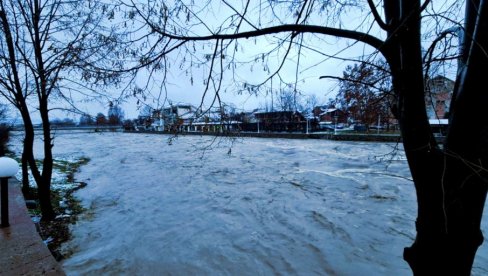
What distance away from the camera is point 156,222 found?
883 cm

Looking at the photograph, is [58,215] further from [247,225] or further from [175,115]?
[175,115]

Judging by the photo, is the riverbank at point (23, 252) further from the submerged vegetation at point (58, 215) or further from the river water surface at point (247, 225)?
the river water surface at point (247, 225)

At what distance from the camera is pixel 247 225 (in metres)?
8.52

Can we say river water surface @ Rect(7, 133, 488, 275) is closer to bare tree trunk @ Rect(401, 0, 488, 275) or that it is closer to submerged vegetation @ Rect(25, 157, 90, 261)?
submerged vegetation @ Rect(25, 157, 90, 261)

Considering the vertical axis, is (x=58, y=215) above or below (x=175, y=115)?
below

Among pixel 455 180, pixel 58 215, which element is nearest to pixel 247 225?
pixel 58 215

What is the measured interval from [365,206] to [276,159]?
12021 millimetres

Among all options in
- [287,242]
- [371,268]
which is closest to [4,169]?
[287,242]

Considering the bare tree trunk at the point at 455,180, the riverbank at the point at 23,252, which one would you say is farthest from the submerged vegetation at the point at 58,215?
the bare tree trunk at the point at 455,180

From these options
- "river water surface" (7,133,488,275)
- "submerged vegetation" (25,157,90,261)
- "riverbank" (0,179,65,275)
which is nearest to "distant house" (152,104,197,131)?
"river water surface" (7,133,488,275)

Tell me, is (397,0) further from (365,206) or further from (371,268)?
(365,206)

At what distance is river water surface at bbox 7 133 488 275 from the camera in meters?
6.12

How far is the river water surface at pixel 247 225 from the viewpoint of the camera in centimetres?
612

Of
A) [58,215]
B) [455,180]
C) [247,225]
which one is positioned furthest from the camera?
[247,225]
